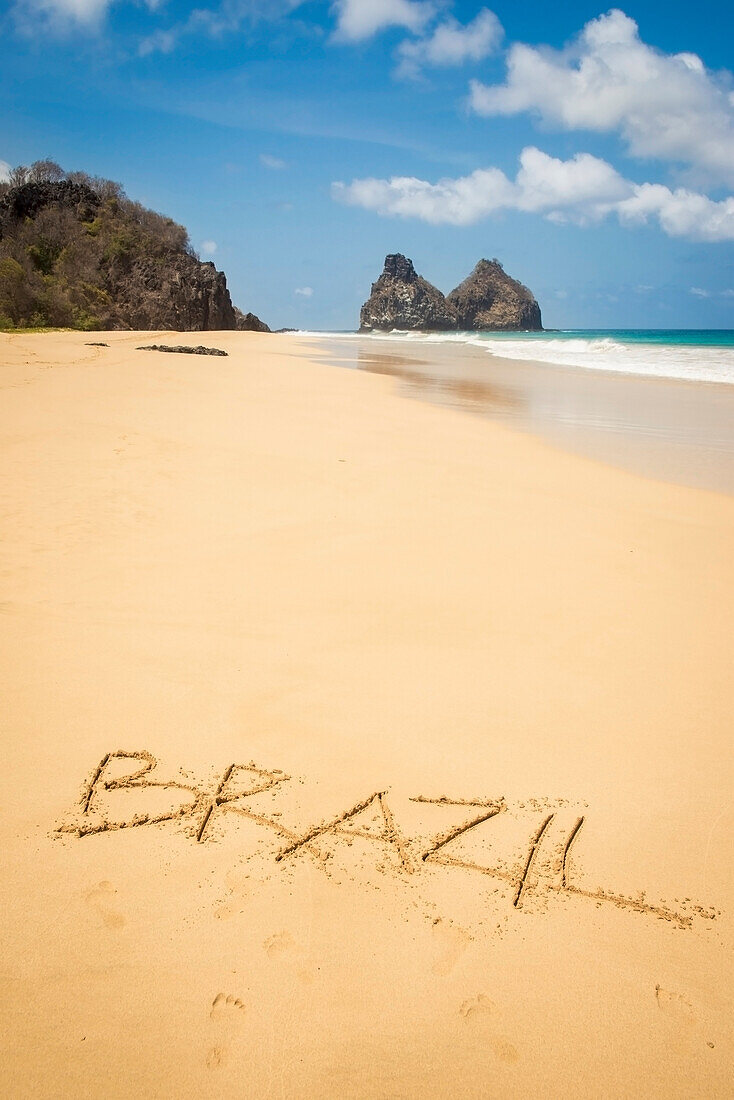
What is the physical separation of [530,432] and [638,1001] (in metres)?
7.91

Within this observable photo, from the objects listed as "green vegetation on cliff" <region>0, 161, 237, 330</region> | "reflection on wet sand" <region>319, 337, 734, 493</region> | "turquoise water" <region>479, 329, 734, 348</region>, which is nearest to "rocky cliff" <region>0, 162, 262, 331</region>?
"green vegetation on cliff" <region>0, 161, 237, 330</region>

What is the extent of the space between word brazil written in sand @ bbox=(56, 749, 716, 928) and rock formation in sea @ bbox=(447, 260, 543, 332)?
12072 centimetres

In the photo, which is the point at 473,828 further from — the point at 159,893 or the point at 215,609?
the point at 215,609

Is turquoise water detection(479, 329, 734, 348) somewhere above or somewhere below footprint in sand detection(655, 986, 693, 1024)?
above

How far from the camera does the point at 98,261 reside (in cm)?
3634

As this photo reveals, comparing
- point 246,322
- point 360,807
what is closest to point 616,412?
point 360,807

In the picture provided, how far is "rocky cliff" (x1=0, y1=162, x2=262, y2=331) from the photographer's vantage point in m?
30.2

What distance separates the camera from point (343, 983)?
155cm

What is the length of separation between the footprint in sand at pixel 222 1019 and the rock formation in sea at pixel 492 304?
121478 mm

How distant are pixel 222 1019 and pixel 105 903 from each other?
1.56 feet

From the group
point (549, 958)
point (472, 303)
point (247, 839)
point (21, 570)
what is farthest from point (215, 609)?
point (472, 303)

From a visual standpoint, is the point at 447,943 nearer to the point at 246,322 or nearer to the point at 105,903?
the point at 105,903

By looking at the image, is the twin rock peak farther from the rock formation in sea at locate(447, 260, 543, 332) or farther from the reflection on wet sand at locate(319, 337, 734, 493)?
the reflection on wet sand at locate(319, 337, 734, 493)

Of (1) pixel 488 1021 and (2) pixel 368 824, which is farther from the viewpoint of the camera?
(2) pixel 368 824
